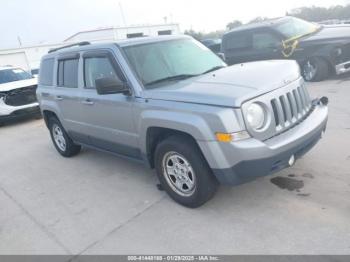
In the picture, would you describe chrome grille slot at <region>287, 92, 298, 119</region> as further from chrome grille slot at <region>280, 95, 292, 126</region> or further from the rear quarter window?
the rear quarter window

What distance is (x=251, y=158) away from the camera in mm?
3367

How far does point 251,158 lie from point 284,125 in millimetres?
594

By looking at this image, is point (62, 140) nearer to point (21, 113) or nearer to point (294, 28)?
point (21, 113)

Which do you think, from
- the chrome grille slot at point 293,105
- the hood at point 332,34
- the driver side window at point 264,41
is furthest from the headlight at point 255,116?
the driver side window at point 264,41

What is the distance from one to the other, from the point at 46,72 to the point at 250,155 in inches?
177

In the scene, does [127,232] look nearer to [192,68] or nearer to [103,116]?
[103,116]

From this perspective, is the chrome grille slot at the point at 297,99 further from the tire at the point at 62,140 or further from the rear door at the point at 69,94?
the tire at the point at 62,140

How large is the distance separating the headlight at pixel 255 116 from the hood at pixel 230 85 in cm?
11

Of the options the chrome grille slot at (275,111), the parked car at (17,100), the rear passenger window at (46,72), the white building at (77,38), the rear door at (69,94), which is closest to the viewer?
the chrome grille slot at (275,111)

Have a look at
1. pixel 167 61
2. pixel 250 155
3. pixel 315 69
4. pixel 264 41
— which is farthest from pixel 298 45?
pixel 250 155

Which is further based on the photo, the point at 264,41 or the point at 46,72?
the point at 264,41

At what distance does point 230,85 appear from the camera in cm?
368

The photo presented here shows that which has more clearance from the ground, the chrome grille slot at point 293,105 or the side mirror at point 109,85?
the side mirror at point 109,85

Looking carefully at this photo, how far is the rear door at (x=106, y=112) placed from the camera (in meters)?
4.45
